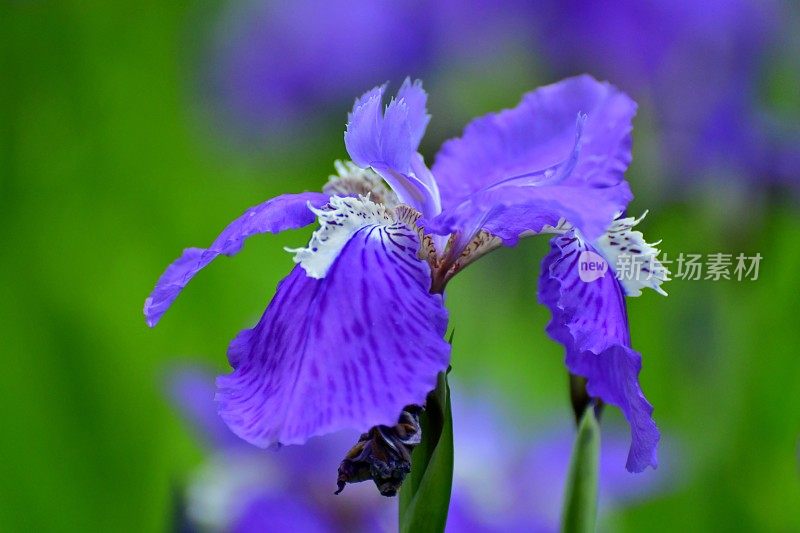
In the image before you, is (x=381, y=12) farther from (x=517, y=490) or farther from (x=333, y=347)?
(x=333, y=347)

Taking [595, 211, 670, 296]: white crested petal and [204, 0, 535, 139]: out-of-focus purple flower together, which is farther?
[204, 0, 535, 139]: out-of-focus purple flower

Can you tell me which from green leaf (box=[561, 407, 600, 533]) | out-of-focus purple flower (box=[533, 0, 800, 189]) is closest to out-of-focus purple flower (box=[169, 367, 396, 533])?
green leaf (box=[561, 407, 600, 533])

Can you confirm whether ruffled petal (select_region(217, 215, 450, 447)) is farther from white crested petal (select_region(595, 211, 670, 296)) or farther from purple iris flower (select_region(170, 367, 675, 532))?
purple iris flower (select_region(170, 367, 675, 532))

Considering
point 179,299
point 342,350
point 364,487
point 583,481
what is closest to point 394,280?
point 342,350

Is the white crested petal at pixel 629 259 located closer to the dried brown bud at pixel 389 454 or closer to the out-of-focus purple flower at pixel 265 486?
the dried brown bud at pixel 389 454

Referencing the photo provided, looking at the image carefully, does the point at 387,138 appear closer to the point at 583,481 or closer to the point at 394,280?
the point at 394,280
